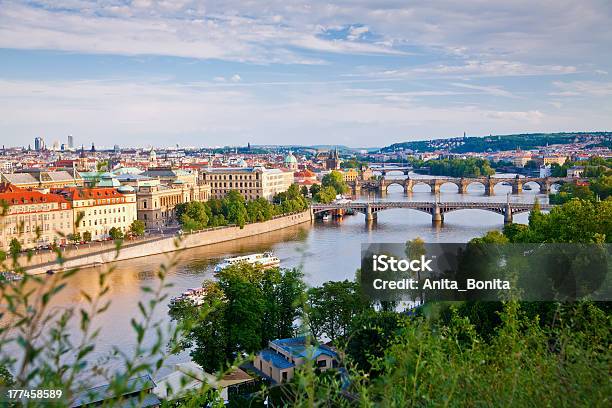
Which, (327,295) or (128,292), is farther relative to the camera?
(128,292)

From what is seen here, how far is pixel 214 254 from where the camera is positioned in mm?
20328

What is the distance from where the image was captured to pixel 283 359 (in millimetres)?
9164

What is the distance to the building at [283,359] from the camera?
Result: 8844 mm

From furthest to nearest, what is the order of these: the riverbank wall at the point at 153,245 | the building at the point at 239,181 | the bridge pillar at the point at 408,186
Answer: the bridge pillar at the point at 408,186, the building at the point at 239,181, the riverbank wall at the point at 153,245

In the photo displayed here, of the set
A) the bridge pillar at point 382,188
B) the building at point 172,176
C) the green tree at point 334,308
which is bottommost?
the bridge pillar at point 382,188

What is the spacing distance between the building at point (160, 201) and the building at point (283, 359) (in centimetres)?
1668

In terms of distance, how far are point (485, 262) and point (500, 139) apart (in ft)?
355

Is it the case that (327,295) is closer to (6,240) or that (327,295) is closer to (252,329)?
(252,329)

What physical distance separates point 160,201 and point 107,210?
15.2 ft

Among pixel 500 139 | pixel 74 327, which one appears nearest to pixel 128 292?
pixel 74 327

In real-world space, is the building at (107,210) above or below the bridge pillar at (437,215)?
above

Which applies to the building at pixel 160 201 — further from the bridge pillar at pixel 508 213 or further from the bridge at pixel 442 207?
the bridge pillar at pixel 508 213

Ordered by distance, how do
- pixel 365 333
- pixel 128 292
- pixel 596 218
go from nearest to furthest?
pixel 365 333 → pixel 596 218 → pixel 128 292

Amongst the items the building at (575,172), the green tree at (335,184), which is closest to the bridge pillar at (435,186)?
the green tree at (335,184)
